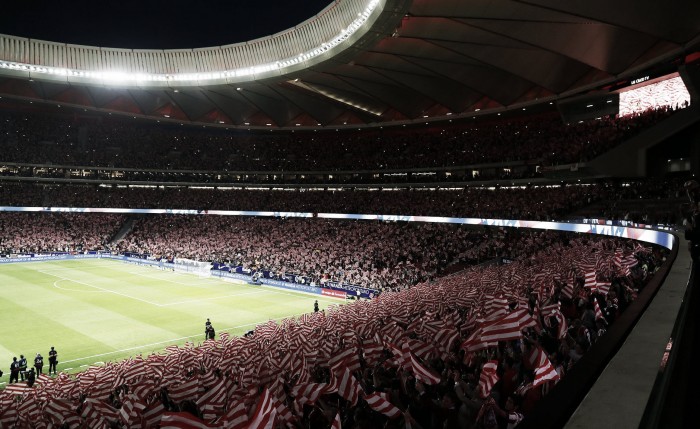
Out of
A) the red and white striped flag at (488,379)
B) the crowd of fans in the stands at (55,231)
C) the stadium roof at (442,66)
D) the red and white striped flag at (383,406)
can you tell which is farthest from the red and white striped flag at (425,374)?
the crowd of fans in the stands at (55,231)

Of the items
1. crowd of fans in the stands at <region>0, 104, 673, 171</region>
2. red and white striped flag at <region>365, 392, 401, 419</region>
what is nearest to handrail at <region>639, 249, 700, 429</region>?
red and white striped flag at <region>365, 392, 401, 419</region>

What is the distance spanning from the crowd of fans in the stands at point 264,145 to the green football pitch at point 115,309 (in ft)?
78.7

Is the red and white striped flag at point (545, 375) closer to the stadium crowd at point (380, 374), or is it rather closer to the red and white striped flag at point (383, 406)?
the stadium crowd at point (380, 374)

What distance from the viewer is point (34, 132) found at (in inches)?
2749

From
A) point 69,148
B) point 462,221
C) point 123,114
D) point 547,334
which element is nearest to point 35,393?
point 547,334

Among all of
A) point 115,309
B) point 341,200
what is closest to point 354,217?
point 341,200

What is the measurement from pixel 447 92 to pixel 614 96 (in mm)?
15335

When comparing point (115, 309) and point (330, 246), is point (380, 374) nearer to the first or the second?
point (115, 309)

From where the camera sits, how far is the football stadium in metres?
7.45

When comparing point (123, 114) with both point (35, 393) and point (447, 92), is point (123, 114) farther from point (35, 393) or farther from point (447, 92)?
point (35, 393)

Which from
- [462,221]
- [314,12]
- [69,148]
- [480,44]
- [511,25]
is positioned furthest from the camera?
[69,148]

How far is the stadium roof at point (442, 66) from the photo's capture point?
27578 millimetres

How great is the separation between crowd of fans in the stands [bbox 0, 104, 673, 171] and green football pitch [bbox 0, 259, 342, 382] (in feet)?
78.7

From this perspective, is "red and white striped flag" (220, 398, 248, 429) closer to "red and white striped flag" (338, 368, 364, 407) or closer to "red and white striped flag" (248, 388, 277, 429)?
"red and white striped flag" (248, 388, 277, 429)
